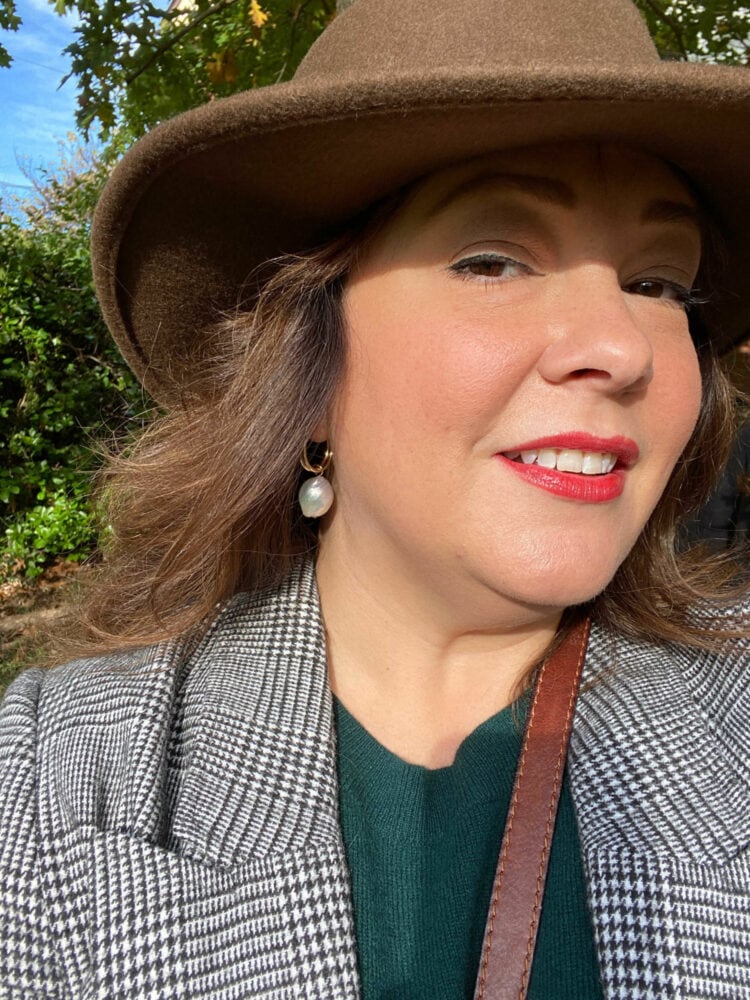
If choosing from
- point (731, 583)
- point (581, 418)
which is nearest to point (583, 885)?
point (581, 418)

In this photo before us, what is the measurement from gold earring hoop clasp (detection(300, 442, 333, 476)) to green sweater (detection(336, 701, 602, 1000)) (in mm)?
528

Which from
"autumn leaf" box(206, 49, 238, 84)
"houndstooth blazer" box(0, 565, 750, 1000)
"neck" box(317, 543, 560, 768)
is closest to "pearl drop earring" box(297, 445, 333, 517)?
"neck" box(317, 543, 560, 768)

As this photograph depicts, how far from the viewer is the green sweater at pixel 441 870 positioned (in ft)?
4.03

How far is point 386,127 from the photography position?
1.16 meters

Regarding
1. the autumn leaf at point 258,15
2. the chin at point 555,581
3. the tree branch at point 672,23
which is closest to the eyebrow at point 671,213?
the chin at point 555,581

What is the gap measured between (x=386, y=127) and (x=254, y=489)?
2.44 ft

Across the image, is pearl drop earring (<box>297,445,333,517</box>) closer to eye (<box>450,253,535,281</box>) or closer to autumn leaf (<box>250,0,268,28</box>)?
eye (<box>450,253,535,281</box>)

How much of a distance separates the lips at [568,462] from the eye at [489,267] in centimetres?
28

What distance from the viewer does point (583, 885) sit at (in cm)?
130

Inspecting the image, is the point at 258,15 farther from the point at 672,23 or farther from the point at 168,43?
the point at 672,23

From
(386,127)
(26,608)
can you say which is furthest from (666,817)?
(26,608)

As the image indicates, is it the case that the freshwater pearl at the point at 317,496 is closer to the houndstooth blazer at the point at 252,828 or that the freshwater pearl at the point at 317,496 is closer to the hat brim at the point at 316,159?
the houndstooth blazer at the point at 252,828

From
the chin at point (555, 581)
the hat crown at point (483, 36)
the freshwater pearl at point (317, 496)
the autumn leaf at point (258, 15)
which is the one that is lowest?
the chin at point (555, 581)

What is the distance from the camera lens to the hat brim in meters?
→ 1.02
